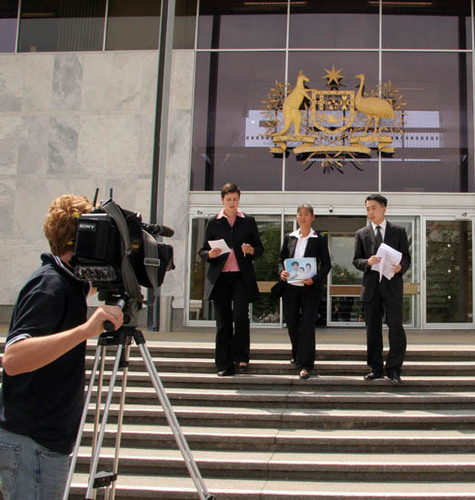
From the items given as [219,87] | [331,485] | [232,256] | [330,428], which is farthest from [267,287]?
[331,485]

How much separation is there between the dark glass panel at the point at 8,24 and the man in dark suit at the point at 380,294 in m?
10.1

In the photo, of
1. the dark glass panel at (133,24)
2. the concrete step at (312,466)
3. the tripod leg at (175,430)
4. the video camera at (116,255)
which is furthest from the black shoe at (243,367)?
the dark glass panel at (133,24)

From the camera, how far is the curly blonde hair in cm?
225

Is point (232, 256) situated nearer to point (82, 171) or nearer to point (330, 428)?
point (330, 428)

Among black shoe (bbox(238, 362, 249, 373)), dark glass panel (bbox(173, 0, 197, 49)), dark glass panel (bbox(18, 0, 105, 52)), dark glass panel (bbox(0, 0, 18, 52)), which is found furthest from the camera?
dark glass panel (bbox(0, 0, 18, 52))

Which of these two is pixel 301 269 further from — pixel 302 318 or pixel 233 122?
pixel 233 122

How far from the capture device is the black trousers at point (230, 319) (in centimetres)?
578

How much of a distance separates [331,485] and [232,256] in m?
2.56

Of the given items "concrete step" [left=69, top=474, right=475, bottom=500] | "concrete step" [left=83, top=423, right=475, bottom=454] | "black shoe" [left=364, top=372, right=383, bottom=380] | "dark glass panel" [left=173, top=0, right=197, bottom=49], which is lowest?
"concrete step" [left=69, top=474, right=475, bottom=500]

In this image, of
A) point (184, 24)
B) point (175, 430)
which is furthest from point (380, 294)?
point (184, 24)

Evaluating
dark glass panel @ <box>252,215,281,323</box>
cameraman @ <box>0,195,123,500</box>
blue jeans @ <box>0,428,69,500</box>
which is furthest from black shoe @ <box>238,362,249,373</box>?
dark glass panel @ <box>252,215,281,323</box>

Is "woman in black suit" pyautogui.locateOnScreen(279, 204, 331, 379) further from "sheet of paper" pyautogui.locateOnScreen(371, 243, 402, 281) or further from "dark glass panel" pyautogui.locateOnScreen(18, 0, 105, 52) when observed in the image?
"dark glass panel" pyautogui.locateOnScreen(18, 0, 105, 52)

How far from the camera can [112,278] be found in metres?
2.22

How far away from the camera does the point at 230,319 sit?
5.80 metres
